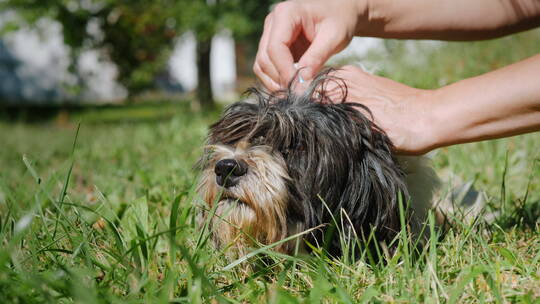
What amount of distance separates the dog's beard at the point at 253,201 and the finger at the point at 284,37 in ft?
1.34

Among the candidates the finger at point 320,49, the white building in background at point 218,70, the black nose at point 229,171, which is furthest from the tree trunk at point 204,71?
the black nose at point 229,171

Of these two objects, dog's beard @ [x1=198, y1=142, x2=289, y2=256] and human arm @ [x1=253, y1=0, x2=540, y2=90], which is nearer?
dog's beard @ [x1=198, y1=142, x2=289, y2=256]

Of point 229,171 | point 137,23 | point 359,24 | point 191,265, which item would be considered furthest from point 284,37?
point 137,23

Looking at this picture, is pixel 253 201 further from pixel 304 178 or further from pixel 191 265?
pixel 191 265

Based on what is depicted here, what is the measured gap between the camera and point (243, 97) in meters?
2.78

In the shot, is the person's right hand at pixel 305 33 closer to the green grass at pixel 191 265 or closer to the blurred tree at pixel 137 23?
the green grass at pixel 191 265

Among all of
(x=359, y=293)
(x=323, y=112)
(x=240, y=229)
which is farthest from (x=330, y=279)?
(x=323, y=112)

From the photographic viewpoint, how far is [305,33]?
2535mm

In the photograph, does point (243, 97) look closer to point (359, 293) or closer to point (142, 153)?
point (359, 293)

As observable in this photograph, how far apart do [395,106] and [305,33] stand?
2.08 feet

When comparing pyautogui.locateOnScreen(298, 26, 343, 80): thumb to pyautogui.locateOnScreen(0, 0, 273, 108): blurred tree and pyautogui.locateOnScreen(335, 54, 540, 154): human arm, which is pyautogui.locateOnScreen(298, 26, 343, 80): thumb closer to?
pyautogui.locateOnScreen(335, 54, 540, 154): human arm

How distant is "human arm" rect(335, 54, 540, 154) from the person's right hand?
368 mm

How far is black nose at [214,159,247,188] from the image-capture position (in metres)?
2.08

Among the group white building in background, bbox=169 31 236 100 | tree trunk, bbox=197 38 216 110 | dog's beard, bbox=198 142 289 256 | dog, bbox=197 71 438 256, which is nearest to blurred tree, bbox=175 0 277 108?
tree trunk, bbox=197 38 216 110
